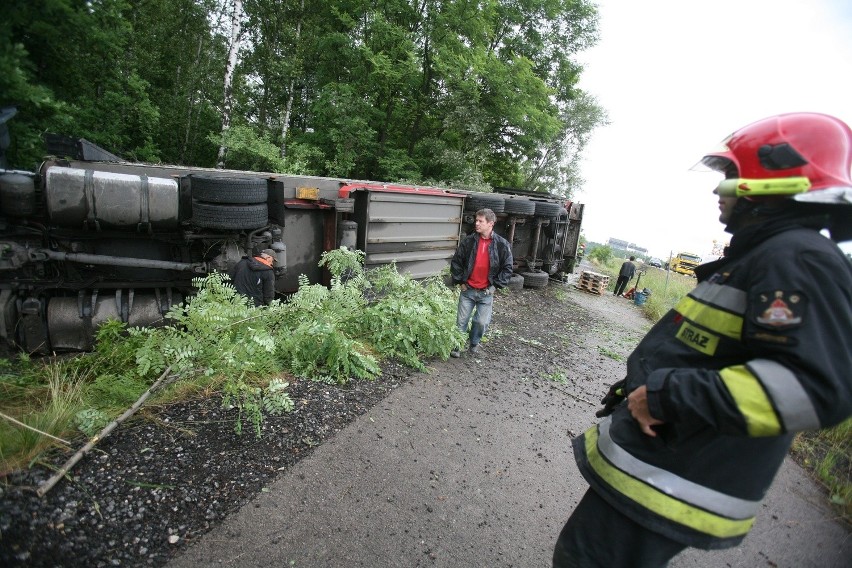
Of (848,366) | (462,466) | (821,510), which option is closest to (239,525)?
(462,466)

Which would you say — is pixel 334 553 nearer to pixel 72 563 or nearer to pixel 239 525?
pixel 239 525

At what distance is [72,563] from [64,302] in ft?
13.3

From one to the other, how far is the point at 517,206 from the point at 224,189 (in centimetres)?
705

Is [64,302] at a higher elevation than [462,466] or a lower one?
higher

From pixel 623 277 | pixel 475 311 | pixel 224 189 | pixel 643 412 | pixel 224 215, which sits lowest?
pixel 623 277

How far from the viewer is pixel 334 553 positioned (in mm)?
2104

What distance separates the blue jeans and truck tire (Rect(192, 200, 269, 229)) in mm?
2850

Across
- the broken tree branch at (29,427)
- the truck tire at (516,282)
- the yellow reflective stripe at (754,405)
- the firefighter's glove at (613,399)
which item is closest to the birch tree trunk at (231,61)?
the truck tire at (516,282)

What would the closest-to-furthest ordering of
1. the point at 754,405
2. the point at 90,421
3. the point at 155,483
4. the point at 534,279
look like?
the point at 754,405 < the point at 155,483 < the point at 90,421 < the point at 534,279

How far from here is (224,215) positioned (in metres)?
4.88

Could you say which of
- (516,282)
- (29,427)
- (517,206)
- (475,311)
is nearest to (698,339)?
(29,427)

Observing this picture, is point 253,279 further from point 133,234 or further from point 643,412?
point 643,412

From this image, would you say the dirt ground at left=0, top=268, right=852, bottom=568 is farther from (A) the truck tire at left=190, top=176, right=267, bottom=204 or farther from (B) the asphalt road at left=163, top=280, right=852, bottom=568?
(A) the truck tire at left=190, top=176, right=267, bottom=204

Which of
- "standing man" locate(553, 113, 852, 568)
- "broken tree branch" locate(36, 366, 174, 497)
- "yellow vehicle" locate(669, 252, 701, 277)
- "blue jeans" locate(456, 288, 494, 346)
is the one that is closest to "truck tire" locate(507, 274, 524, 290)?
"blue jeans" locate(456, 288, 494, 346)
